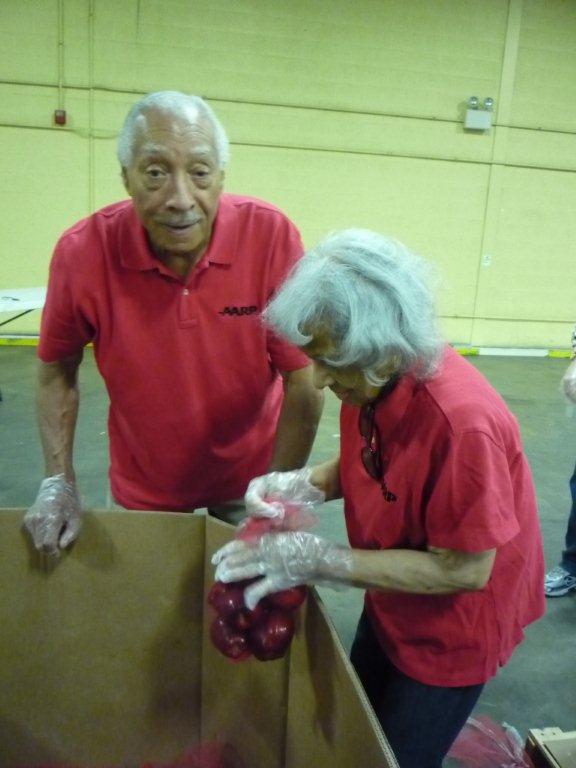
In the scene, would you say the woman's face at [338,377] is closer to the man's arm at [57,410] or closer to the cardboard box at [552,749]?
the man's arm at [57,410]

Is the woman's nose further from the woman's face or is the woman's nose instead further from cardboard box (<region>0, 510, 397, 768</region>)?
cardboard box (<region>0, 510, 397, 768</region>)

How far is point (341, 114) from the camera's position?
20.5 feet

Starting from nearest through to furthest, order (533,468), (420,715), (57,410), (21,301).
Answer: (420,715), (57,410), (533,468), (21,301)

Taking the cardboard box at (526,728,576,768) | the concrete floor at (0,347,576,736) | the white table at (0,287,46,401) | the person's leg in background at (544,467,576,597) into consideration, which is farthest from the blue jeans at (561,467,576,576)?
the white table at (0,287,46,401)

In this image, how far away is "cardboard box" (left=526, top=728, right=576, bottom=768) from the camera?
56.1 inches

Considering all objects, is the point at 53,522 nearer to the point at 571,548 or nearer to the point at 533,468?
the point at 571,548

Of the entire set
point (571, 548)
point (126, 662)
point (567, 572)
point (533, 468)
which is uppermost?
point (126, 662)

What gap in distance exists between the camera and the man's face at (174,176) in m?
1.20

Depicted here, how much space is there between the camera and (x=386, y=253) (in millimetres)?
891

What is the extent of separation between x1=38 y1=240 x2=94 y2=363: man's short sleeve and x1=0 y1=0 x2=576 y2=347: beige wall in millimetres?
5198

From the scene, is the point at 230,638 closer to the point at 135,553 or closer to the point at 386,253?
the point at 135,553

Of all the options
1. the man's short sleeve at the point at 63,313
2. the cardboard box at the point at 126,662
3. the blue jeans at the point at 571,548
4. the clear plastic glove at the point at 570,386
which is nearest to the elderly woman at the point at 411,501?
the cardboard box at the point at 126,662

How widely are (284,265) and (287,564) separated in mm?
681

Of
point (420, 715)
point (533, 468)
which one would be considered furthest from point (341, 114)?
point (420, 715)
